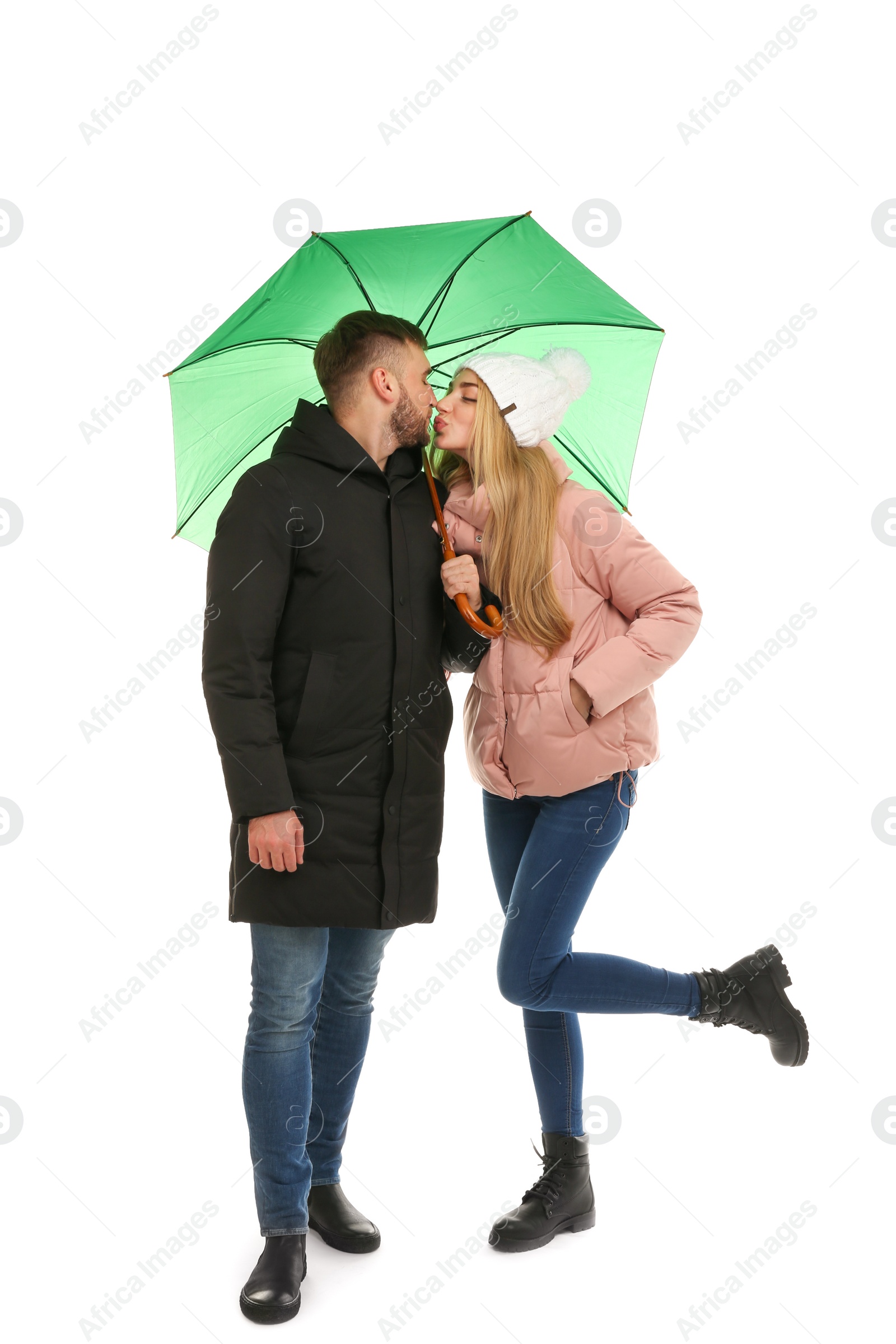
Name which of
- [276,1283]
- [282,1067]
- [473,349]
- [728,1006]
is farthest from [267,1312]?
[473,349]

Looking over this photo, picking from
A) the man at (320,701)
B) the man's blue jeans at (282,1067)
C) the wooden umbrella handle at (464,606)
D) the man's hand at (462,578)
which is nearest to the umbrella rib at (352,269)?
the man at (320,701)

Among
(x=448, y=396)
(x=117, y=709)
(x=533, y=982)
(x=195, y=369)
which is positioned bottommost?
(x=117, y=709)

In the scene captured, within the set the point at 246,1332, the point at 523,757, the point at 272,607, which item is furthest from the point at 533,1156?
the point at 272,607

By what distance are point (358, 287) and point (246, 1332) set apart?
7.59 feet

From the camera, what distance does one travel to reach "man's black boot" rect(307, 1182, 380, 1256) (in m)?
2.65

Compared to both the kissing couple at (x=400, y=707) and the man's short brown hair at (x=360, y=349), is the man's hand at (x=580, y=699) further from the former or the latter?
the man's short brown hair at (x=360, y=349)

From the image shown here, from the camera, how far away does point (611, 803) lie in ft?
8.55

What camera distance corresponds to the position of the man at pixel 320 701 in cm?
230

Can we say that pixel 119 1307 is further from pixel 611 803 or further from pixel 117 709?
pixel 117 709

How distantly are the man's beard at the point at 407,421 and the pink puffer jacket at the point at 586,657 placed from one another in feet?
0.58

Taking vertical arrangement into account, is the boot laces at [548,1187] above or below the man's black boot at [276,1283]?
above

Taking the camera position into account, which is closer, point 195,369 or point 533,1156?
point 195,369

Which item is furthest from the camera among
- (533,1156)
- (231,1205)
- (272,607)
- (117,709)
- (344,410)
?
(117,709)

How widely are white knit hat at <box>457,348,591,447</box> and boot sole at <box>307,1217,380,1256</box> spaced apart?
190 centimetres
